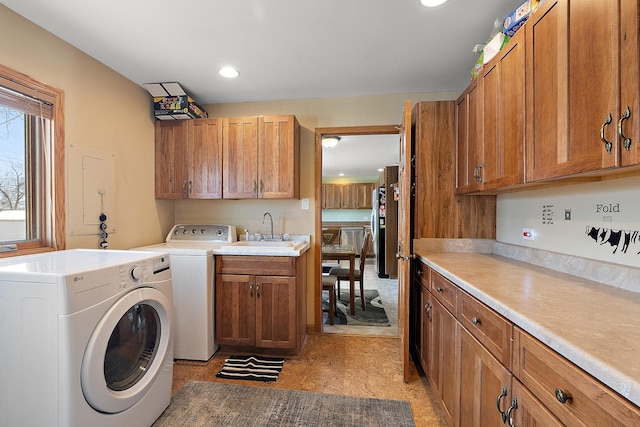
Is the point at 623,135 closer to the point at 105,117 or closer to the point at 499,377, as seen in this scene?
the point at 499,377

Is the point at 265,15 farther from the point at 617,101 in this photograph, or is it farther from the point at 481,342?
the point at 481,342

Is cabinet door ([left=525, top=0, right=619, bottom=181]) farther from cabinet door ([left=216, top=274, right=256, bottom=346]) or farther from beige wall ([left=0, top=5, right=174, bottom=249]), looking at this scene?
beige wall ([left=0, top=5, right=174, bottom=249])

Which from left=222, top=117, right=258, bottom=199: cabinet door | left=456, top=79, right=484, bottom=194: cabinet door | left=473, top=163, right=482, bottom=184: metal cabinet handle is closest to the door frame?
left=222, top=117, right=258, bottom=199: cabinet door

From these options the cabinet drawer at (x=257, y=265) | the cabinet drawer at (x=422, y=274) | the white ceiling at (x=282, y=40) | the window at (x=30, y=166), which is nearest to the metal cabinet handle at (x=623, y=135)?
the white ceiling at (x=282, y=40)

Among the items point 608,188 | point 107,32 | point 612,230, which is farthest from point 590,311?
point 107,32

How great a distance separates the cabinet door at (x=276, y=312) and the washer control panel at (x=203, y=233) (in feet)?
2.18

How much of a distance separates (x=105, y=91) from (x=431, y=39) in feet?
7.98

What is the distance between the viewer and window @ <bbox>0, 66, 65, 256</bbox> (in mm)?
1633

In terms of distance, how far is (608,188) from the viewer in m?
1.26

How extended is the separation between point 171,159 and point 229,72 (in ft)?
3.38

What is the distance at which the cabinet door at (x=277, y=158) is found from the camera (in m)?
2.56

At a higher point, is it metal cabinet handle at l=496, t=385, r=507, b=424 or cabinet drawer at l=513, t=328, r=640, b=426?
cabinet drawer at l=513, t=328, r=640, b=426

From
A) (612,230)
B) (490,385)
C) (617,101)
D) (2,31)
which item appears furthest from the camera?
(2,31)

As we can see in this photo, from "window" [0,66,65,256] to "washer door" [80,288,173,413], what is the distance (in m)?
0.84
